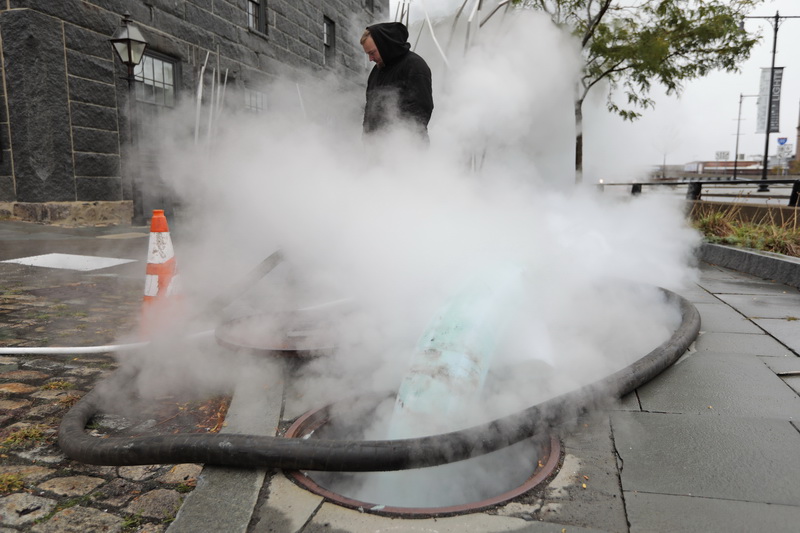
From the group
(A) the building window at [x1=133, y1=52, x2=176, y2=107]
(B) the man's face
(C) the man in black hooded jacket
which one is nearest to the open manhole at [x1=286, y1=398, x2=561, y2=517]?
(C) the man in black hooded jacket

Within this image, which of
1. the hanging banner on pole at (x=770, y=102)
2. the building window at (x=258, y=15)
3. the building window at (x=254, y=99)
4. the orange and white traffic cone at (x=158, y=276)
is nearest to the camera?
the orange and white traffic cone at (x=158, y=276)

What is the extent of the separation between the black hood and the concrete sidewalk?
288cm

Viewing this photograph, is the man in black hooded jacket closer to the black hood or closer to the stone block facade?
the black hood

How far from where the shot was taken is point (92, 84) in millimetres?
7926

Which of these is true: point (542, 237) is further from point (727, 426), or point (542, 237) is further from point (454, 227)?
point (727, 426)

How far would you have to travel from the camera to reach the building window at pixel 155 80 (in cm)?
881

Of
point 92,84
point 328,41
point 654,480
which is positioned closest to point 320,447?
point 654,480

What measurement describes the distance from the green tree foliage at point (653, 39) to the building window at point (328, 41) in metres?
5.26

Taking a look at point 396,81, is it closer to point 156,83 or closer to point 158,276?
point 158,276

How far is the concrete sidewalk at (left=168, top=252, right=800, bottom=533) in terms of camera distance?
1.50 metres

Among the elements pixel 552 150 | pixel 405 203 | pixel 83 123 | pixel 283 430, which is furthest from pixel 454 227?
pixel 83 123

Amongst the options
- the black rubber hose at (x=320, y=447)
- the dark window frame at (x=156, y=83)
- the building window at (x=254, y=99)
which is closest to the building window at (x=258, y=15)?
the building window at (x=254, y=99)

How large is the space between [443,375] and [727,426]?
1134mm

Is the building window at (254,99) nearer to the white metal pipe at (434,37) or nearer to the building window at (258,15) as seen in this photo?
the building window at (258,15)
